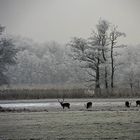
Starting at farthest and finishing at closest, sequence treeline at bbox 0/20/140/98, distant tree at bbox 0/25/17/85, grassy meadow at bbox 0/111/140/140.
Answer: treeline at bbox 0/20/140/98
distant tree at bbox 0/25/17/85
grassy meadow at bbox 0/111/140/140

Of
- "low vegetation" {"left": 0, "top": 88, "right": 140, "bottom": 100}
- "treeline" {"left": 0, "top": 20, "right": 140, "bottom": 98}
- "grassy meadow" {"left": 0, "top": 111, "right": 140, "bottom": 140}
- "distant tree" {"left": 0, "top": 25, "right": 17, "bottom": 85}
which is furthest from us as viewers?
"treeline" {"left": 0, "top": 20, "right": 140, "bottom": 98}

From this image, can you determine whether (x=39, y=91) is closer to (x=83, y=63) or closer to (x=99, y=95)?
(x=99, y=95)

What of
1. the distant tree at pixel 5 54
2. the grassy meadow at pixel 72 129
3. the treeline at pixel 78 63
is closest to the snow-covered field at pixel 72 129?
the grassy meadow at pixel 72 129

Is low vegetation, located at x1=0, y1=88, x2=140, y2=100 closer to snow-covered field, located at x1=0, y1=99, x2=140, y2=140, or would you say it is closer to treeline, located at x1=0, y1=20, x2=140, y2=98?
treeline, located at x1=0, y1=20, x2=140, y2=98

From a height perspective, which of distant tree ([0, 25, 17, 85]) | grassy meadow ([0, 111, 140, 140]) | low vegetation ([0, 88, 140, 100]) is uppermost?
distant tree ([0, 25, 17, 85])

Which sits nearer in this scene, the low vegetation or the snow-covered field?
the snow-covered field

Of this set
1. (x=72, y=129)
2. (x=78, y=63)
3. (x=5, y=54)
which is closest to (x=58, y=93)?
(x=5, y=54)

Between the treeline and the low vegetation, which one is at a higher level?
the treeline

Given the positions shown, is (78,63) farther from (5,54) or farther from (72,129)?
(72,129)

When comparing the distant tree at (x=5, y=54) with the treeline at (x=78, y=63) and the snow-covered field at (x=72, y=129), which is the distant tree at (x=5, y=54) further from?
the snow-covered field at (x=72, y=129)

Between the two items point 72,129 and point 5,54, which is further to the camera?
point 5,54

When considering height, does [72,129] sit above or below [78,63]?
below

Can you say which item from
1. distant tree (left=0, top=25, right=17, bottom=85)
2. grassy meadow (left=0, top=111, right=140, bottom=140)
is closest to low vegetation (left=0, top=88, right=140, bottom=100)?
distant tree (left=0, top=25, right=17, bottom=85)

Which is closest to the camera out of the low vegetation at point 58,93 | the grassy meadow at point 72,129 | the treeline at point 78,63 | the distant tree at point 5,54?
the grassy meadow at point 72,129
